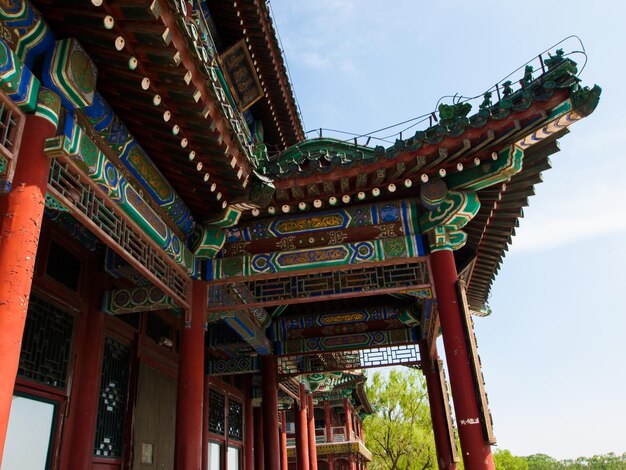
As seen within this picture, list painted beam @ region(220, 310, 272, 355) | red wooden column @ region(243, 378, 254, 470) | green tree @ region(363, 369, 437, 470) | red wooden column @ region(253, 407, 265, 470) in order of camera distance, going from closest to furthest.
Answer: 1. painted beam @ region(220, 310, 272, 355)
2. red wooden column @ region(243, 378, 254, 470)
3. red wooden column @ region(253, 407, 265, 470)
4. green tree @ region(363, 369, 437, 470)

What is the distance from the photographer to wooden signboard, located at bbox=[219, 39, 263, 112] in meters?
9.91

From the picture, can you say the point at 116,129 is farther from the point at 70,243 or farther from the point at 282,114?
the point at 282,114

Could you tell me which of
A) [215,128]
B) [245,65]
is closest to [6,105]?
[215,128]

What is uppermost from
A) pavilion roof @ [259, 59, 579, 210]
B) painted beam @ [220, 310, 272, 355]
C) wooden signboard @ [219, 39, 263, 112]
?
wooden signboard @ [219, 39, 263, 112]

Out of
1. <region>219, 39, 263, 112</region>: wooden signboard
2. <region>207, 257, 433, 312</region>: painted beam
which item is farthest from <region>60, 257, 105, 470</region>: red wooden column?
<region>219, 39, 263, 112</region>: wooden signboard

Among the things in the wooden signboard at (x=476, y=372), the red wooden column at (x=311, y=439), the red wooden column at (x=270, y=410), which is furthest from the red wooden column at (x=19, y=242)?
the red wooden column at (x=311, y=439)

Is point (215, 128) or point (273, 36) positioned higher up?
point (273, 36)

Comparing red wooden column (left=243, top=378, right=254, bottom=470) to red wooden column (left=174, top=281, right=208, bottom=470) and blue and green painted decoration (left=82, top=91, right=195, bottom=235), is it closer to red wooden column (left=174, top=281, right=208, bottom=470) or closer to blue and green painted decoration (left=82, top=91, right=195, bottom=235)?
red wooden column (left=174, top=281, right=208, bottom=470)

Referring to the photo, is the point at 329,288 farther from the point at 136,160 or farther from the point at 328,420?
the point at 328,420

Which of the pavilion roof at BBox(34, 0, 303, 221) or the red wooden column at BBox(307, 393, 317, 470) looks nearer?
the pavilion roof at BBox(34, 0, 303, 221)

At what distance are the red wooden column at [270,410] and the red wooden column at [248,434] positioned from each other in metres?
1.85

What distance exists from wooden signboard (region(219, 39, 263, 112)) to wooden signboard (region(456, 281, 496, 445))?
595cm

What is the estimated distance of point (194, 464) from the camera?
21.9ft

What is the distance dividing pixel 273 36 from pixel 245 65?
78 cm
